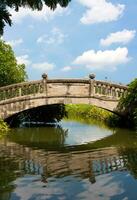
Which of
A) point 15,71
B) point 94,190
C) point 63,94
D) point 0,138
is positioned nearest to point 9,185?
point 94,190

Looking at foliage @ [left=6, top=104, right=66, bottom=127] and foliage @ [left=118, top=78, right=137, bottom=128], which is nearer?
foliage @ [left=118, top=78, right=137, bottom=128]

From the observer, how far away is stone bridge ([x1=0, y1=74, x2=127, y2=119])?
2341 cm

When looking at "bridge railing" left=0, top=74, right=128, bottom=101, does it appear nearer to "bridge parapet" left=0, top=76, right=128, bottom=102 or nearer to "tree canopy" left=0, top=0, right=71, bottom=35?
"bridge parapet" left=0, top=76, right=128, bottom=102

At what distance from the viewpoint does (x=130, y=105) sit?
2306 cm

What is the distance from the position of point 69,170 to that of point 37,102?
13.2m

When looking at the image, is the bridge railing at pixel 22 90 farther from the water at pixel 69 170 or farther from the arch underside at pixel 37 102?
the water at pixel 69 170

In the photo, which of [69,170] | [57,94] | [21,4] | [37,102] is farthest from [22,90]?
[21,4]

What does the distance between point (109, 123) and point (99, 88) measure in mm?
5102

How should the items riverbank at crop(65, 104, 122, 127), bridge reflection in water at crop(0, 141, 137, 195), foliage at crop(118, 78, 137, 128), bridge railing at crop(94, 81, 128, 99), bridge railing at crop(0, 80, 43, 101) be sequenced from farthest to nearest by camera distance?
riverbank at crop(65, 104, 122, 127) < bridge railing at crop(94, 81, 128, 99) < bridge railing at crop(0, 80, 43, 101) < foliage at crop(118, 78, 137, 128) < bridge reflection in water at crop(0, 141, 137, 195)

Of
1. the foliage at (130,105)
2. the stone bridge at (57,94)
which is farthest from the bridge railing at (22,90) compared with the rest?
the foliage at (130,105)

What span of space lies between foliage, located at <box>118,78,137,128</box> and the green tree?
759cm

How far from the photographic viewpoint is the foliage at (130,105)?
22.5 meters

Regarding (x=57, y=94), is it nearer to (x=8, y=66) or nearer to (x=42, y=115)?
(x=8, y=66)

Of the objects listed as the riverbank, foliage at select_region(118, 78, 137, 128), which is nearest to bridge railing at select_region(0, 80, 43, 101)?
foliage at select_region(118, 78, 137, 128)
